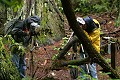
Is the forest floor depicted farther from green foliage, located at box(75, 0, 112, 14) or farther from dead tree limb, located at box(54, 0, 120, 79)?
green foliage, located at box(75, 0, 112, 14)

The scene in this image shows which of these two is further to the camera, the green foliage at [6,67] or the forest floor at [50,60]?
the forest floor at [50,60]

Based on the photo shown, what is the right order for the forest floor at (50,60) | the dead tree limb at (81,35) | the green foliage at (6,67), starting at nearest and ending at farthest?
the dead tree limb at (81,35)
the green foliage at (6,67)
the forest floor at (50,60)

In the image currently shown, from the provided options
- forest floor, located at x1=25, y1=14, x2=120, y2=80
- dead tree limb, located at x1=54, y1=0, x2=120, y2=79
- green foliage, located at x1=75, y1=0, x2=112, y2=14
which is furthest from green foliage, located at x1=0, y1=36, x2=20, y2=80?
green foliage, located at x1=75, y1=0, x2=112, y2=14

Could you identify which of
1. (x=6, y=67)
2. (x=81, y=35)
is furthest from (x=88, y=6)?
(x=81, y=35)

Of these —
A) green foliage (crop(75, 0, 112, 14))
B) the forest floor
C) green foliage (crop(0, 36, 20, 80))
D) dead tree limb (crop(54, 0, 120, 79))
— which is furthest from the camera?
green foliage (crop(75, 0, 112, 14))

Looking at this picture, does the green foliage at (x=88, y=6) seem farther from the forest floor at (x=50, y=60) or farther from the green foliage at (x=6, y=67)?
the green foliage at (x=6, y=67)

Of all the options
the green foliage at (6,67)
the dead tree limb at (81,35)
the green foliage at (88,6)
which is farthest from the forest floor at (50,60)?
the green foliage at (88,6)

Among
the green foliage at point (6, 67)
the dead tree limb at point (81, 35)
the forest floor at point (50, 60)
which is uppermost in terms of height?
the dead tree limb at point (81, 35)

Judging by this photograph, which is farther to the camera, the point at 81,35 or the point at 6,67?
the point at 6,67

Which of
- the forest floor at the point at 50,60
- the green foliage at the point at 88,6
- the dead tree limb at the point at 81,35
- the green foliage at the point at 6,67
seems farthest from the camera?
the green foliage at the point at 88,6

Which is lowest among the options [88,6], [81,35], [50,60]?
[88,6]

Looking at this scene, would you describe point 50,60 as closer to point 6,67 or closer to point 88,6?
point 6,67

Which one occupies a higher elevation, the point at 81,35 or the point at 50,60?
the point at 81,35

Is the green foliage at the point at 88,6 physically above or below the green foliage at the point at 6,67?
below
